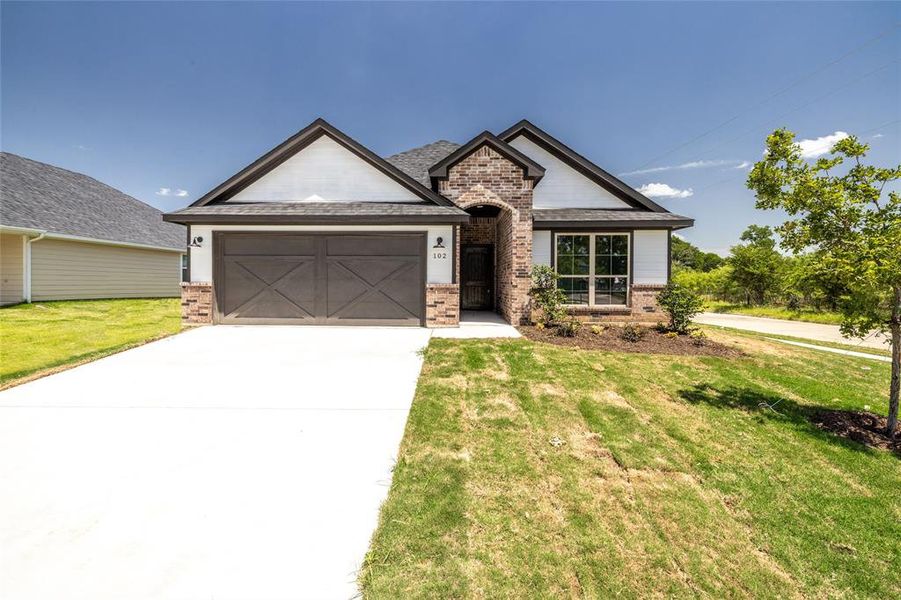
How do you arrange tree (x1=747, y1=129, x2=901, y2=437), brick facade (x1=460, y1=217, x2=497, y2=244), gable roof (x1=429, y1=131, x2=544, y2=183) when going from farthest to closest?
1. brick facade (x1=460, y1=217, x2=497, y2=244)
2. gable roof (x1=429, y1=131, x2=544, y2=183)
3. tree (x1=747, y1=129, x2=901, y2=437)

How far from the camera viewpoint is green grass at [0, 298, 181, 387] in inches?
241

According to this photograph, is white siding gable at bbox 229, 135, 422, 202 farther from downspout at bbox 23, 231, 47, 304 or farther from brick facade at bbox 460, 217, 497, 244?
downspout at bbox 23, 231, 47, 304

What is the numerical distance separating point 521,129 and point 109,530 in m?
12.0

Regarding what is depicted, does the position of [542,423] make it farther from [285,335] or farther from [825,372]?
[285,335]

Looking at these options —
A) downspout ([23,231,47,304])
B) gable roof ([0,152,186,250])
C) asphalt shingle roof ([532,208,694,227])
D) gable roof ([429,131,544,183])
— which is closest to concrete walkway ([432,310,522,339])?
asphalt shingle roof ([532,208,694,227])

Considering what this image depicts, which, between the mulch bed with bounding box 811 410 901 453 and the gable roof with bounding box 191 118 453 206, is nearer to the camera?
the mulch bed with bounding box 811 410 901 453

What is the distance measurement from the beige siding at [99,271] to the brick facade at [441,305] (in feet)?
52.2

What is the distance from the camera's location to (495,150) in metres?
9.80

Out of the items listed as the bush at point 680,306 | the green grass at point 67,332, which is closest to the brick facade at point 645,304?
the bush at point 680,306

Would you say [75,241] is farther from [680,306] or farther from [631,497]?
[680,306]

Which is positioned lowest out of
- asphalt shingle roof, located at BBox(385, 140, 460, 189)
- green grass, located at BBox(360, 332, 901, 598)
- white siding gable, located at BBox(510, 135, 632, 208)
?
green grass, located at BBox(360, 332, 901, 598)

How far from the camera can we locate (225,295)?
9609mm

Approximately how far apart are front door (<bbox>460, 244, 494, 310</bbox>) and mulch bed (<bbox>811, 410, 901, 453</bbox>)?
9387 mm

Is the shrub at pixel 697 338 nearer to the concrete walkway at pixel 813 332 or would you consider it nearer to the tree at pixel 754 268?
the concrete walkway at pixel 813 332
